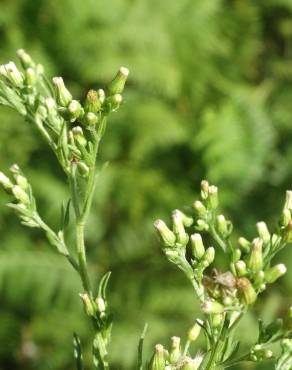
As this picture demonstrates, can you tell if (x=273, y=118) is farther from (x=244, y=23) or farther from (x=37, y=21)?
(x=37, y=21)

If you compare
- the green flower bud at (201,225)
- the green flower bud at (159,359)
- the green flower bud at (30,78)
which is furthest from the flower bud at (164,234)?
the green flower bud at (30,78)

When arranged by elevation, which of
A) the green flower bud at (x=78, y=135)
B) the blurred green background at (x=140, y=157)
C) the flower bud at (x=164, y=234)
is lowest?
the blurred green background at (x=140, y=157)

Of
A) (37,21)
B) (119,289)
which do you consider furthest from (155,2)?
(119,289)

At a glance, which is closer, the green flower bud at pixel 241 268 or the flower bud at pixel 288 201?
the green flower bud at pixel 241 268

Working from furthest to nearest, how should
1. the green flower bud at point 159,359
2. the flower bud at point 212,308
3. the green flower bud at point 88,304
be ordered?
the green flower bud at point 88,304 → the green flower bud at point 159,359 → the flower bud at point 212,308

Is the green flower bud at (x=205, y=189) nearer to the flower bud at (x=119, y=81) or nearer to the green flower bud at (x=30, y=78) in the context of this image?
the flower bud at (x=119, y=81)

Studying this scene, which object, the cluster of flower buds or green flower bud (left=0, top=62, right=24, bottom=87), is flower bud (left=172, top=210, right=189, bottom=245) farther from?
green flower bud (left=0, top=62, right=24, bottom=87)

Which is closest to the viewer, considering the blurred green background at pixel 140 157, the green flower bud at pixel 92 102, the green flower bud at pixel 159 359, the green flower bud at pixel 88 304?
the green flower bud at pixel 159 359
